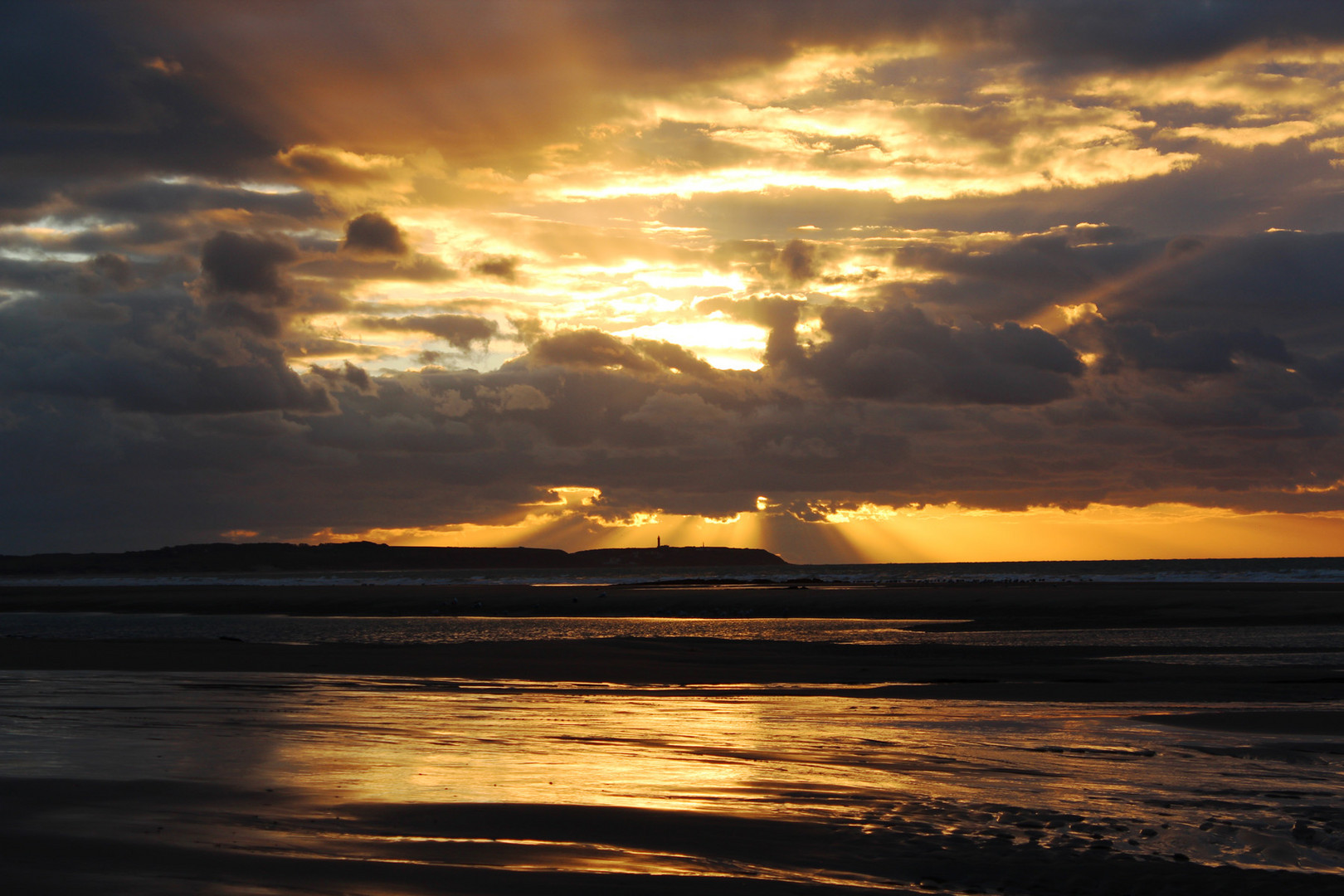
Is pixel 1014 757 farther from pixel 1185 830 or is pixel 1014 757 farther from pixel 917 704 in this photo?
pixel 917 704

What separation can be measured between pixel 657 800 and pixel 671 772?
163 cm

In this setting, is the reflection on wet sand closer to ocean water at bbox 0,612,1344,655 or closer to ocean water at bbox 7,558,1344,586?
ocean water at bbox 0,612,1344,655

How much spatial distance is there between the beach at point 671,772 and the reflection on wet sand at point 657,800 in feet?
0.15

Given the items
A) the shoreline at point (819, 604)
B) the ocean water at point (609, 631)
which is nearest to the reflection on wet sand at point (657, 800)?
the ocean water at point (609, 631)

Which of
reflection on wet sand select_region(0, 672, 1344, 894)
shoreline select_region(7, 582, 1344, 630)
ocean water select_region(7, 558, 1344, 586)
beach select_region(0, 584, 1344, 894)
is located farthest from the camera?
ocean water select_region(7, 558, 1344, 586)

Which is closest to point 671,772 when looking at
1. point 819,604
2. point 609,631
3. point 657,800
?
point 657,800

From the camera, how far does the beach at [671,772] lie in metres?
7.82

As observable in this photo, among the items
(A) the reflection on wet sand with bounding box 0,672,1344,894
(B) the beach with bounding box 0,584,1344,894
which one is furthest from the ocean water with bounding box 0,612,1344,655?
(A) the reflection on wet sand with bounding box 0,672,1344,894

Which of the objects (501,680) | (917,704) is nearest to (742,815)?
(917,704)

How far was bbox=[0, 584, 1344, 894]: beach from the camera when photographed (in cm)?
782

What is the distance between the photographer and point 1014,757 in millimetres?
13227

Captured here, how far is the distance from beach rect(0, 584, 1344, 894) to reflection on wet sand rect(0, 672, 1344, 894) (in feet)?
0.15

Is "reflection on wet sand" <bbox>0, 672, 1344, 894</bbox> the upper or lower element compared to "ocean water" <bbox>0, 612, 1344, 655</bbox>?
upper

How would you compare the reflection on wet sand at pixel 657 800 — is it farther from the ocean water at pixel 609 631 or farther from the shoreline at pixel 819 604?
the shoreline at pixel 819 604
